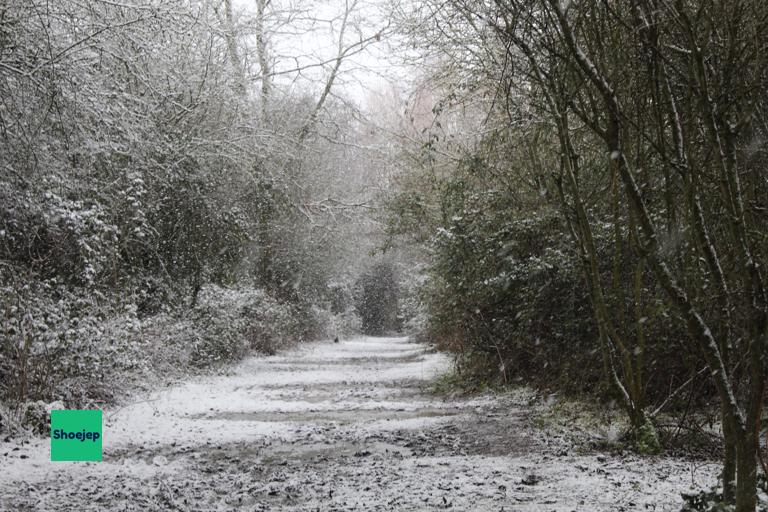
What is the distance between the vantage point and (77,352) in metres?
7.63

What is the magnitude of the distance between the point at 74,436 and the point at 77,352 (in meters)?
1.69

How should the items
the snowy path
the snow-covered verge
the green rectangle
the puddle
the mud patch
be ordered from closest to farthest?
the snowy path → the green rectangle → the puddle → the snow-covered verge → the mud patch

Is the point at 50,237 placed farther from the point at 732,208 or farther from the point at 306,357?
the point at 306,357

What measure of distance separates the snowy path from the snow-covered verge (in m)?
0.43

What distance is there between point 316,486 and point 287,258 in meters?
17.4

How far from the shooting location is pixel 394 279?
38312mm

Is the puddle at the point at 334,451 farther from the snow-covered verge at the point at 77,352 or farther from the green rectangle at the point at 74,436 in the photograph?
the snow-covered verge at the point at 77,352

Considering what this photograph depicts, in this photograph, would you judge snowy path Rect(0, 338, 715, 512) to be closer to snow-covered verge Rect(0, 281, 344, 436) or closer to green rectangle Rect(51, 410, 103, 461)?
green rectangle Rect(51, 410, 103, 461)

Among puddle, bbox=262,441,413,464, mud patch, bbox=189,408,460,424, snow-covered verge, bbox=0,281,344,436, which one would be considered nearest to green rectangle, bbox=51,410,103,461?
snow-covered verge, bbox=0,281,344,436

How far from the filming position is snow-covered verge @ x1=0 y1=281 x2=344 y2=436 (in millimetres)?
6754

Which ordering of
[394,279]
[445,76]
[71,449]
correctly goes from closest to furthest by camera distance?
1. [71,449]
2. [445,76]
3. [394,279]

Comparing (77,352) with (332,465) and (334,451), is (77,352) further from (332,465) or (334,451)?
(332,465)

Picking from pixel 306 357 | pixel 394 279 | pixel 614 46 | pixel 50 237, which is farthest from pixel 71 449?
pixel 394 279

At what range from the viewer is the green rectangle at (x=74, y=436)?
5.81m
